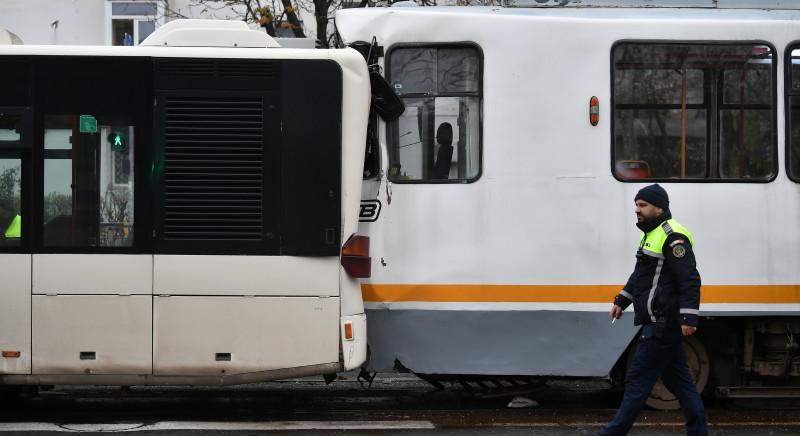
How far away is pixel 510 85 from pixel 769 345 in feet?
9.84

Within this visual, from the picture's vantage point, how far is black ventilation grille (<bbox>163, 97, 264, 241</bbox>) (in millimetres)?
7676

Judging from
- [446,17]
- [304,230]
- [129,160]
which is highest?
[446,17]

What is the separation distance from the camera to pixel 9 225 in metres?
7.66

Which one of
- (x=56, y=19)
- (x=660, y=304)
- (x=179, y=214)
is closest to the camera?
(x=660, y=304)

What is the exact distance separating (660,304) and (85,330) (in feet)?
13.4

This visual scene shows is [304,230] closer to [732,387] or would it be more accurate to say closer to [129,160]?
[129,160]

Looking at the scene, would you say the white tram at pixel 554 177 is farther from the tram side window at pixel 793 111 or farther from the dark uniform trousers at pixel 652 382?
the dark uniform trousers at pixel 652 382

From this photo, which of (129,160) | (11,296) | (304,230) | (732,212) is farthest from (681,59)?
(11,296)

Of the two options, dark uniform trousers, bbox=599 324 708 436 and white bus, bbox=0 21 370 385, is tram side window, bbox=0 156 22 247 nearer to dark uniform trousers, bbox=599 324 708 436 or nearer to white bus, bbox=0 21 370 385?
white bus, bbox=0 21 370 385

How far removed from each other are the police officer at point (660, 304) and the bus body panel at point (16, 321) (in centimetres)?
415

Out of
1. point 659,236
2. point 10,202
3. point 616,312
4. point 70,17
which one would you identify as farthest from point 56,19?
point 659,236

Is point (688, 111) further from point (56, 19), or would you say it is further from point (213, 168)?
point (56, 19)

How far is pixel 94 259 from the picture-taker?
24.9 ft

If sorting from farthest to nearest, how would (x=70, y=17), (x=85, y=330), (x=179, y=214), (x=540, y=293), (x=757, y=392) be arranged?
(x=70, y=17) → (x=757, y=392) → (x=540, y=293) → (x=179, y=214) → (x=85, y=330)
